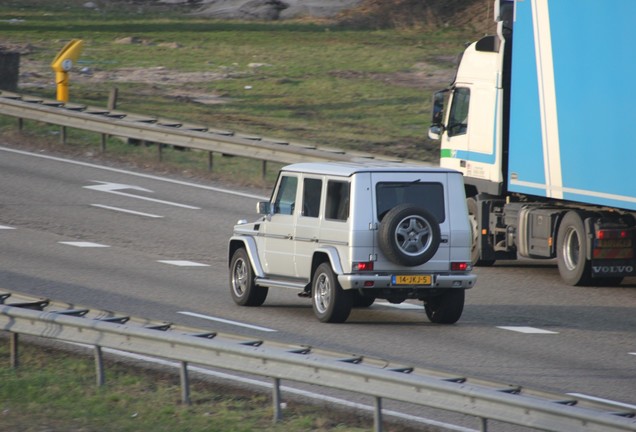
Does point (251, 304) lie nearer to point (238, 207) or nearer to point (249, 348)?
A: point (249, 348)

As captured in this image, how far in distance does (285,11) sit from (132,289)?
34.0m

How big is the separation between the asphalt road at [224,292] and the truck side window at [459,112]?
88.4 inches

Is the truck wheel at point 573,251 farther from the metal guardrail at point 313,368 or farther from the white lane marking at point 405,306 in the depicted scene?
the metal guardrail at point 313,368

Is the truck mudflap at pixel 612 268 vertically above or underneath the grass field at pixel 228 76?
underneath

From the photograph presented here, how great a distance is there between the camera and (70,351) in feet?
40.7

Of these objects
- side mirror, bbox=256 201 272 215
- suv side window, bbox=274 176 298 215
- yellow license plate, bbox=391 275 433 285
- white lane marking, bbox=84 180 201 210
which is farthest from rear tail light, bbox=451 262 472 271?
white lane marking, bbox=84 180 201 210

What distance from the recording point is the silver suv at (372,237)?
13812 mm

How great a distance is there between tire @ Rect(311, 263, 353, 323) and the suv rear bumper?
17 centimetres

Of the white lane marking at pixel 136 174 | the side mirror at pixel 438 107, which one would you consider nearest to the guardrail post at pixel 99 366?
the side mirror at pixel 438 107

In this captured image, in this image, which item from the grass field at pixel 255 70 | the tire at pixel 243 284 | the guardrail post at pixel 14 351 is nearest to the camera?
the guardrail post at pixel 14 351

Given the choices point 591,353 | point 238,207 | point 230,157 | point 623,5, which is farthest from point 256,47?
point 591,353

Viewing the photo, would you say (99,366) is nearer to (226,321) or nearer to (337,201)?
(226,321)

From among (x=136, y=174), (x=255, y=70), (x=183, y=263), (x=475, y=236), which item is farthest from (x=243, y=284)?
(x=255, y=70)

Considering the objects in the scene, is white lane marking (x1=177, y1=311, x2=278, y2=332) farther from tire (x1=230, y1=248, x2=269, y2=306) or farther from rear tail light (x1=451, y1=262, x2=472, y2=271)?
rear tail light (x1=451, y1=262, x2=472, y2=271)
